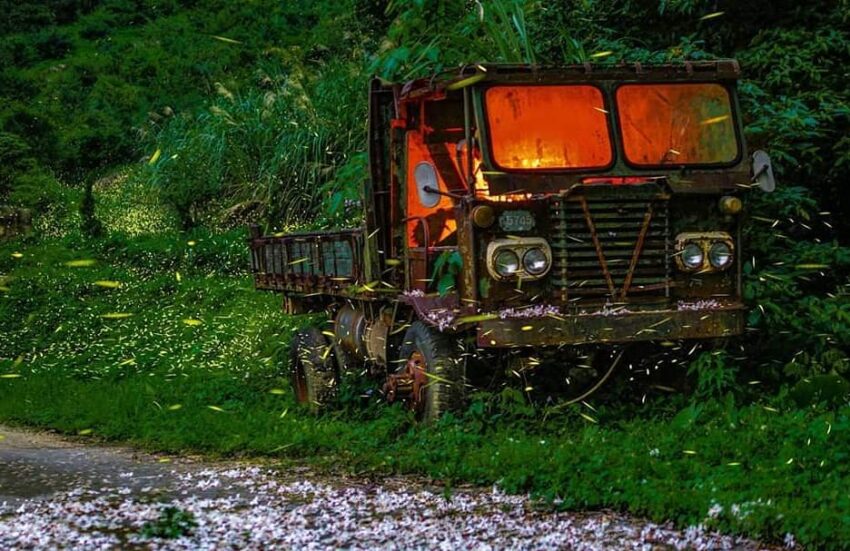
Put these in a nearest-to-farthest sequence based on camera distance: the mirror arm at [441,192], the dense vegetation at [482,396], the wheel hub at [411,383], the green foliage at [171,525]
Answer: the green foliage at [171,525]
the dense vegetation at [482,396]
the mirror arm at [441,192]
the wheel hub at [411,383]

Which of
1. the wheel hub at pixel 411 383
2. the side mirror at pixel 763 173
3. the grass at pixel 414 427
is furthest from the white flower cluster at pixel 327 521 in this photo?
the side mirror at pixel 763 173

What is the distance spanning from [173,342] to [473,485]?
11.8m

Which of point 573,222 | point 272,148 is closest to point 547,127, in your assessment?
point 573,222

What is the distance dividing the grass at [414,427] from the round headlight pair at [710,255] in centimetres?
104

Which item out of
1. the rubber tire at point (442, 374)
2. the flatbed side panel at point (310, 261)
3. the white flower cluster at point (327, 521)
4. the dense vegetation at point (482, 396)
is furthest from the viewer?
the flatbed side panel at point (310, 261)

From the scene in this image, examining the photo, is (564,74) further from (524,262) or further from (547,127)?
(524,262)

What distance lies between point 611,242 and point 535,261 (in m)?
0.61

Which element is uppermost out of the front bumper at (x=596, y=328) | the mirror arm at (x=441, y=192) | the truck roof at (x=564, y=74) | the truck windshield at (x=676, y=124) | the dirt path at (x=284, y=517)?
the truck roof at (x=564, y=74)

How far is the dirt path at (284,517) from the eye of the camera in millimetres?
6672

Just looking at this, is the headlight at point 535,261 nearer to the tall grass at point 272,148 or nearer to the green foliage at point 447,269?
the green foliage at point 447,269

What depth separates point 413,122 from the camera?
36.5 feet

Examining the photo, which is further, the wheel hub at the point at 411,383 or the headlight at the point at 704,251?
the wheel hub at the point at 411,383

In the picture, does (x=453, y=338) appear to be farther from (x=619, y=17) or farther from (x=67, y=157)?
(x=67, y=157)

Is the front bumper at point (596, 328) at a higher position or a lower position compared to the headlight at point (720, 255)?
lower
